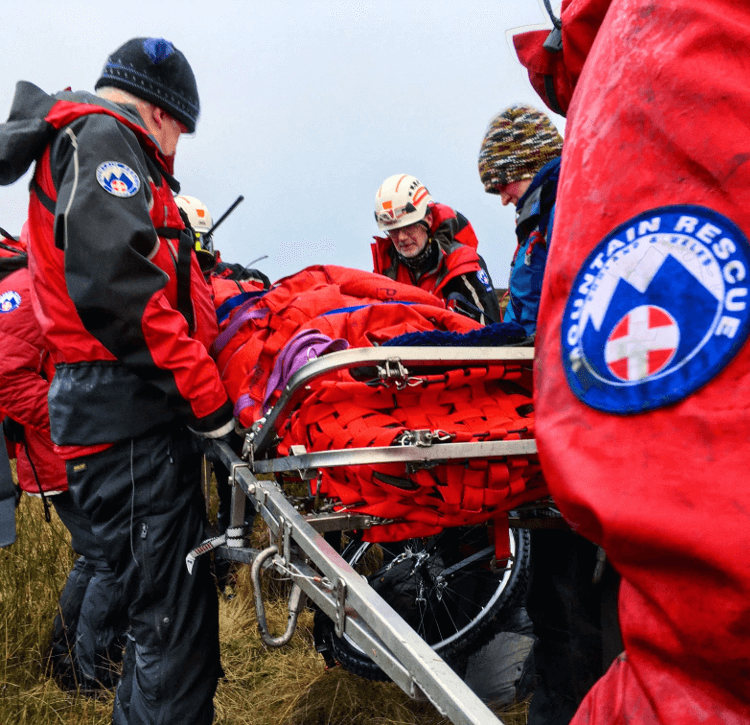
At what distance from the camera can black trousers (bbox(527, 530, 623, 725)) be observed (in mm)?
2066

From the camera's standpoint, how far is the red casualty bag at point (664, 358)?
486 millimetres

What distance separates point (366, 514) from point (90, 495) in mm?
1142

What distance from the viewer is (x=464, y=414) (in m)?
1.68

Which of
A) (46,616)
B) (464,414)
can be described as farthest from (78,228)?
(46,616)

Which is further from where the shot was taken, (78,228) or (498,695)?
(498,695)

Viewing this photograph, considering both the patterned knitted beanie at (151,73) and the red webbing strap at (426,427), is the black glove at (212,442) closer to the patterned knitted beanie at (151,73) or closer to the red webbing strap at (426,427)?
the red webbing strap at (426,427)

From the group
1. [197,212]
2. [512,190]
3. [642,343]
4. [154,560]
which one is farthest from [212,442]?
[197,212]

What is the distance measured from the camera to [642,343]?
0.53 meters

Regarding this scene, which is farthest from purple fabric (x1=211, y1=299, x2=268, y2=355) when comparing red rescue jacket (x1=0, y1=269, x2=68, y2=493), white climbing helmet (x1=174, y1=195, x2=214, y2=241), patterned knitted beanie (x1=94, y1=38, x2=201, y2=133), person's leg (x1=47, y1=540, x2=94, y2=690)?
white climbing helmet (x1=174, y1=195, x2=214, y2=241)

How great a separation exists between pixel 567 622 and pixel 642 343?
6.20 feet

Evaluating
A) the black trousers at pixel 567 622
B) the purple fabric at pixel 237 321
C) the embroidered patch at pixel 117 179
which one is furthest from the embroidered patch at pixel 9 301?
the black trousers at pixel 567 622

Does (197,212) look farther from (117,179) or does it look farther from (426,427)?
(426,427)

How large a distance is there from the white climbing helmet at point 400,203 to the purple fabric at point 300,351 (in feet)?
9.23

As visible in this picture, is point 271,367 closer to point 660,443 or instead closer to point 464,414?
point 464,414
